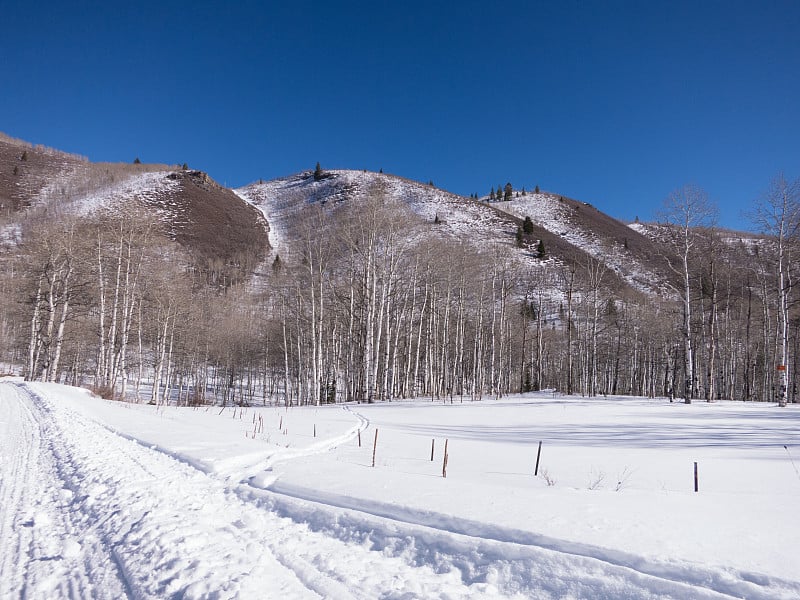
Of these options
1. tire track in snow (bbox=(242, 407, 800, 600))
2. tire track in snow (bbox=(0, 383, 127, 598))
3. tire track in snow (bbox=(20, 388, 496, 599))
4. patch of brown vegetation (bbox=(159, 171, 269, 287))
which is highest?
patch of brown vegetation (bbox=(159, 171, 269, 287))

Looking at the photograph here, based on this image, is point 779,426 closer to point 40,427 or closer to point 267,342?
point 40,427

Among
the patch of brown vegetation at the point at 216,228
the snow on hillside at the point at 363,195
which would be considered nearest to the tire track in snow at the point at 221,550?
the snow on hillside at the point at 363,195

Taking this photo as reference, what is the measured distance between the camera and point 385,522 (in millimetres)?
4355

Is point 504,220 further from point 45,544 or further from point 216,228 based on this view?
point 45,544

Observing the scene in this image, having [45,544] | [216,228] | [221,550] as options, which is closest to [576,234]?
[216,228]

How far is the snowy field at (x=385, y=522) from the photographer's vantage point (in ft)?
10.6

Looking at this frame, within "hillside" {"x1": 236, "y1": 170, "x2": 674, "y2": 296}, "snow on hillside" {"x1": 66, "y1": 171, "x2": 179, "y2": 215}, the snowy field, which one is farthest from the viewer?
"snow on hillside" {"x1": 66, "y1": 171, "x2": 179, "y2": 215}

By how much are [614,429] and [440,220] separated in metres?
81.6

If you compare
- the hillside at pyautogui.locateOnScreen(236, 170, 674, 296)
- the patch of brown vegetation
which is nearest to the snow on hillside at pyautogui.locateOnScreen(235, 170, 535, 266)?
the hillside at pyautogui.locateOnScreen(236, 170, 674, 296)

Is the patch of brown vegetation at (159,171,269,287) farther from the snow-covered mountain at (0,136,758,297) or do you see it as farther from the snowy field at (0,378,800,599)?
the snowy field at (0,378,800,599)

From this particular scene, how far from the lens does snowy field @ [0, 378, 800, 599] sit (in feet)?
10.6

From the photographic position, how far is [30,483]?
229 inches

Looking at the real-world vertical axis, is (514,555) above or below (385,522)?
above

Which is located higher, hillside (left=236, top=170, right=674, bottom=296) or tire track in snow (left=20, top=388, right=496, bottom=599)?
hillside (left=236, top=170, right=674, bottom=296)
